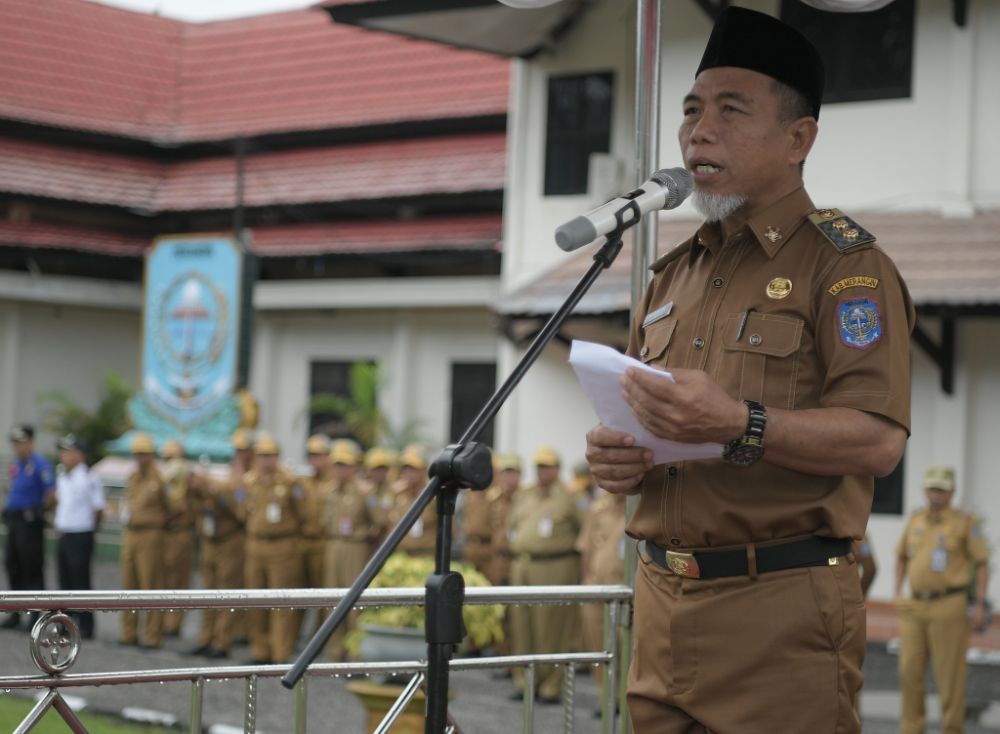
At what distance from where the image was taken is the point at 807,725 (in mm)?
2779

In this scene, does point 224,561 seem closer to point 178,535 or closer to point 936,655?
point 178,535

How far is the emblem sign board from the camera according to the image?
1859cm

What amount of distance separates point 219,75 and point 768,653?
83.1ft

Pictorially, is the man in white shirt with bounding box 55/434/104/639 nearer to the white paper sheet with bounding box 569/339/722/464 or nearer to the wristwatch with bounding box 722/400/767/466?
the white paper sheet with bounding box 569/339/722/464

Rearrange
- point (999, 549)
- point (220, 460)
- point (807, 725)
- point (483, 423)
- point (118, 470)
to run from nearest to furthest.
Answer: point (483, 423), point (807, 725), point (999, 549), point (220, 460), point (118, 470)

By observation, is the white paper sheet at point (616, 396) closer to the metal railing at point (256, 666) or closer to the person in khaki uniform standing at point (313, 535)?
the metal railing at point (256, 666)

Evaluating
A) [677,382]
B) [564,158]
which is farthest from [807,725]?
[564,158]

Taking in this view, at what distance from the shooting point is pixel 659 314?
3135 millimetres

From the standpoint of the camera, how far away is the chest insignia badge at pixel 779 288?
2.88m

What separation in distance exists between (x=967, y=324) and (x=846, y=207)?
67.4 inches

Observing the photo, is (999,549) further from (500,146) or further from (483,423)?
(483,423)

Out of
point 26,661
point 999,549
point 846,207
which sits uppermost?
point 846,207

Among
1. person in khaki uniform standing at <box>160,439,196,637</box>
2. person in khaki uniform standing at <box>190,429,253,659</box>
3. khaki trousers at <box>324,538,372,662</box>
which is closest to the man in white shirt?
person in khaki uniform standing at <box>160,439,196,637</box>

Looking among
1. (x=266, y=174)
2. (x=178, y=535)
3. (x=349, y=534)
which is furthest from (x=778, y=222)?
(x=266, y=174)
